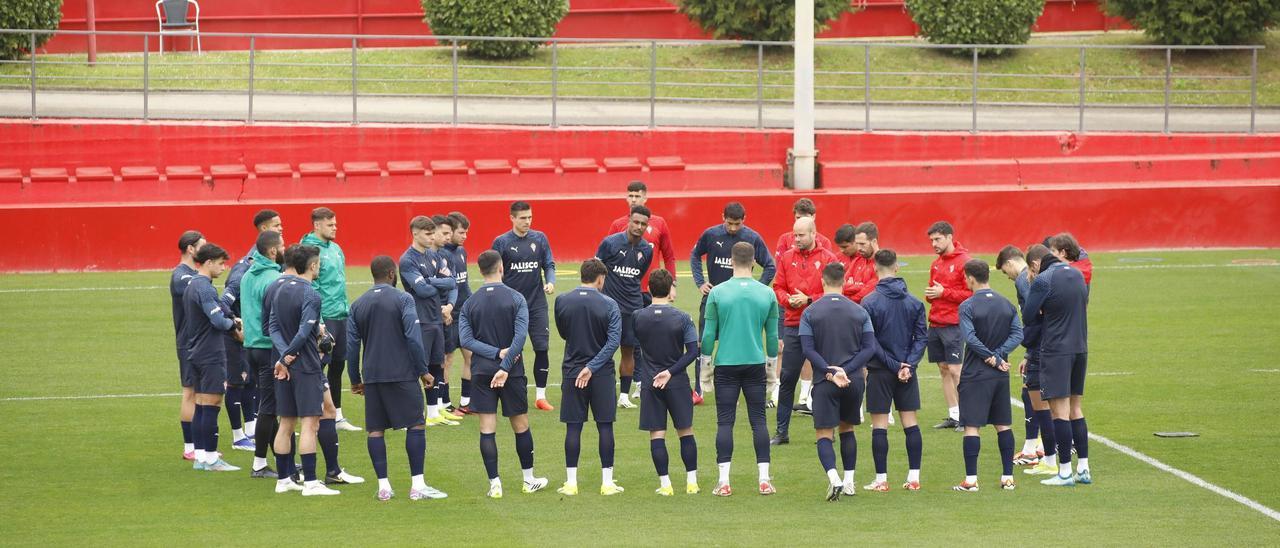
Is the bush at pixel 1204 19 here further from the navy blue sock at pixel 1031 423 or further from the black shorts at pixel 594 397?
the black shorts at pixel 594 397

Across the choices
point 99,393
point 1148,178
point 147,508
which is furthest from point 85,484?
point 1148,178

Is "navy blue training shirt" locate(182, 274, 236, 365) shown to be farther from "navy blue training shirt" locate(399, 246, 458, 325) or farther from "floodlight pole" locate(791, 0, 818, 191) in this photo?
"floodlight pole" locate(791, 0, 818, 191)

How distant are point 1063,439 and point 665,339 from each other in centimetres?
339

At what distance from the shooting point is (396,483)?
12.5m

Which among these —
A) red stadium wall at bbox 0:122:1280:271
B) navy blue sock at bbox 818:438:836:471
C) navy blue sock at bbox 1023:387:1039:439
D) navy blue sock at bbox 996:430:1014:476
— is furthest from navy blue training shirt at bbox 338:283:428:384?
red stadium wall at bbox 0:122:1280:271

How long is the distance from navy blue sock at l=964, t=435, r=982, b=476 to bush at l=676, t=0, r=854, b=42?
22976 millimetres

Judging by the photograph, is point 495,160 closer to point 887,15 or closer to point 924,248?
point 924,248

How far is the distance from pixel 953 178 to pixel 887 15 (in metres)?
11.5

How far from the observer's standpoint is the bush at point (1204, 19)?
33.7 meters

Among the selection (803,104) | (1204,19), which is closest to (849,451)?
(803,104)

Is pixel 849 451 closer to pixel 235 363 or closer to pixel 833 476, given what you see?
pixel 833 476

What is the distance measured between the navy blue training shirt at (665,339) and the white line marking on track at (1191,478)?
4259 millimetres

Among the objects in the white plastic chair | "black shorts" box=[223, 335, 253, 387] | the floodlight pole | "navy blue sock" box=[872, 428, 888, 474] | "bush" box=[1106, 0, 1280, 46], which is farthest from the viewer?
the white plastic chair

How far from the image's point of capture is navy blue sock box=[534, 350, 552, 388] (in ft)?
49.8
